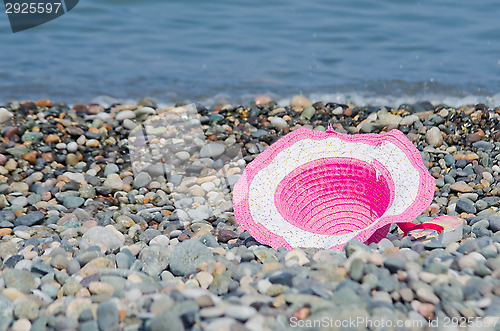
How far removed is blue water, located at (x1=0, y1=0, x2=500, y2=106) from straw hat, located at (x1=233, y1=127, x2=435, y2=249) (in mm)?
3142

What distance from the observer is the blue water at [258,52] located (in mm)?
6863

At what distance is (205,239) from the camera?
322 centimetres

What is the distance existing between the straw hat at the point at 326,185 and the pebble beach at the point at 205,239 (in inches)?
7.5

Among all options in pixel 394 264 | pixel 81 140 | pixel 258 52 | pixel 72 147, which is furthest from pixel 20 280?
pixel 258 52

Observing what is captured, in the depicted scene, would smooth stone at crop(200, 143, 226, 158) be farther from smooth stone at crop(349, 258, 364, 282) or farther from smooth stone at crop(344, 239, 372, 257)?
smooth stone at crop(349, 258, 364, 282)

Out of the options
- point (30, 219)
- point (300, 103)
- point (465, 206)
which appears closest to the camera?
point (465, 206)

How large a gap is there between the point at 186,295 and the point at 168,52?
651 cm

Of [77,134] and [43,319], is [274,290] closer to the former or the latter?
[43,319]

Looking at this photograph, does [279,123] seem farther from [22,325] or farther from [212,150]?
[22,325]

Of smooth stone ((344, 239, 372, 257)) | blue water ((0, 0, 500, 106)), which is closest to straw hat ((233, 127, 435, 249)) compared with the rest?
smooth stone ((344, 239, 372, 257))

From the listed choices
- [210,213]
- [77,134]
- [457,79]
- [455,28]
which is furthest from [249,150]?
[455,28]

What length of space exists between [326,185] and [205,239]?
2.57 feet

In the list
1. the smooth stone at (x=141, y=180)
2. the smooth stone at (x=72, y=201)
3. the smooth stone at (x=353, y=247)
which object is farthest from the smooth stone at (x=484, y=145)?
the smooth stone at (x=72, y=201)

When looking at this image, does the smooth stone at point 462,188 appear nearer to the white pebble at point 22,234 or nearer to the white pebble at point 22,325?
the white pebble at point 22,234
